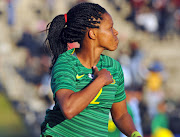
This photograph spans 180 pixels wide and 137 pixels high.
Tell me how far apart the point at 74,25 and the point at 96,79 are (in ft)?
1.59

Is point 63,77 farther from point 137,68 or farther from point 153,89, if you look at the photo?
point 137,68

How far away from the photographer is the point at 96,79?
224 centimetres

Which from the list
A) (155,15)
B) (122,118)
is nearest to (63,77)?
(122,118)

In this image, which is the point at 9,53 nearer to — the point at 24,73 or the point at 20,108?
the point at 24,73

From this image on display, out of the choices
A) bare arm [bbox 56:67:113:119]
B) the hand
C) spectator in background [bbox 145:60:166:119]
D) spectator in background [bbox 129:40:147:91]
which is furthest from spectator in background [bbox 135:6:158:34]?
bare arm [bbox 56:67:113:119]

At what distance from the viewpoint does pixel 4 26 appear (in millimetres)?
11898

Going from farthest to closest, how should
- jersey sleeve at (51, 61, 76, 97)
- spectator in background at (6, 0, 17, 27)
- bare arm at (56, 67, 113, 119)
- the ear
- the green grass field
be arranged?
spectator in background at (6, 0, 17, 27) < the green grass field < the ear < jersey sleeve at (51, 61, 76, 97) < bare arm at (56, 67, 113, 119)

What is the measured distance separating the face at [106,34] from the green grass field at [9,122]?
22.6 feet

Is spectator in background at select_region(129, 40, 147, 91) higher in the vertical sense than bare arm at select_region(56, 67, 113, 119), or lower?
lower

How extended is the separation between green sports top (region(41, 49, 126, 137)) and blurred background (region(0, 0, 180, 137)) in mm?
5647

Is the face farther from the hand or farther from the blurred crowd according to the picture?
the blurred crowd

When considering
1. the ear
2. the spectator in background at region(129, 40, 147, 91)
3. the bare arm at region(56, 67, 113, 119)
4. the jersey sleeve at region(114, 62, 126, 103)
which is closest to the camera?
the bare arm at region(56, 67, 113, 119)

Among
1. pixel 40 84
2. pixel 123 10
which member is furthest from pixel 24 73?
pixel 123 10

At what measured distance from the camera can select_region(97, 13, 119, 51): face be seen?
244cm
